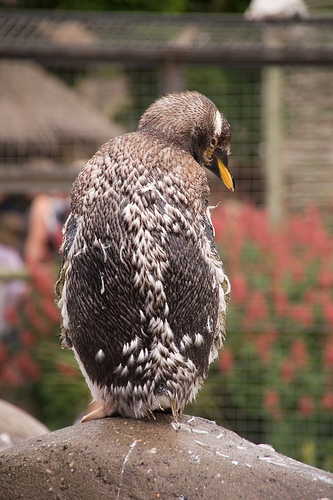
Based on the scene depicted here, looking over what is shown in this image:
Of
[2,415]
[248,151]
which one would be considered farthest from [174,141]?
[248,151]

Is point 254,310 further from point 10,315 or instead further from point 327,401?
point 10,315

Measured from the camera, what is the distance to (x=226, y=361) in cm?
605

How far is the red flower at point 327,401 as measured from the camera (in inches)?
232

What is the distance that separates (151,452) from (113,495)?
0.23 metres

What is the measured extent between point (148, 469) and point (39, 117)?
7.64m

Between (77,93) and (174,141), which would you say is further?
(77,93)

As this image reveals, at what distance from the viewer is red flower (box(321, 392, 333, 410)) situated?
5891 millimetres

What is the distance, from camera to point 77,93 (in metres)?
11.4

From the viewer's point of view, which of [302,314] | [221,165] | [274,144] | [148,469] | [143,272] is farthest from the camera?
[274,144]

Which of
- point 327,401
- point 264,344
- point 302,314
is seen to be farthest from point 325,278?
point 327,401

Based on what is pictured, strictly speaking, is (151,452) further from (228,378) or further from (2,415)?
(228,378)

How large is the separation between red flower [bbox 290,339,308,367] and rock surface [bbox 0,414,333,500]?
Answer: 10.5 ft

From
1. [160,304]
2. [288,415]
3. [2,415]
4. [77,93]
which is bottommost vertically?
[288,415]

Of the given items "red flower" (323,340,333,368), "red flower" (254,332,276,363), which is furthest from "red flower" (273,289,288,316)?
"red flower" (323,340,333,368)
